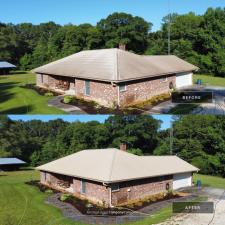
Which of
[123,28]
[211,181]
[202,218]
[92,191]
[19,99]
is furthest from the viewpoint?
[211,181]

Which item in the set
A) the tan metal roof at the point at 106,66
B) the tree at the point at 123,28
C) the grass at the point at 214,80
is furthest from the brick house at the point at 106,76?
the tree at the point at 123,28

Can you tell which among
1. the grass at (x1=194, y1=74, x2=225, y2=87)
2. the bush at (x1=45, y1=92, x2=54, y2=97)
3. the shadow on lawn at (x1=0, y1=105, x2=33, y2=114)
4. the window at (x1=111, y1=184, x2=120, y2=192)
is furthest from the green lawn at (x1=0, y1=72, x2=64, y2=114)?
the window at (x1=111, y1=184, x2=120, y2=192)

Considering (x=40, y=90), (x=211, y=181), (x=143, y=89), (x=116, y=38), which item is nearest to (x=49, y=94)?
(x=40, y=90)

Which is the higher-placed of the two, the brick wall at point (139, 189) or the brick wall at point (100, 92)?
the brick wall at point (100, 92)

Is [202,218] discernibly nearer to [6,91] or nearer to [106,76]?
[106,76]

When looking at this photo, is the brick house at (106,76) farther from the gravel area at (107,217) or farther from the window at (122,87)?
the gravel area at (107,217)

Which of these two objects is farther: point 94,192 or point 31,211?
point 94,192

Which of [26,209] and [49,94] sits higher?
[49,94]

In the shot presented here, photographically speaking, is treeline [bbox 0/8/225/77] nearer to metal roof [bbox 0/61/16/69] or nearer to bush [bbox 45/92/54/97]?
metal roof [bbox 0/61/16/69]
